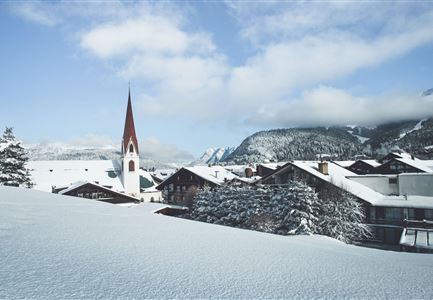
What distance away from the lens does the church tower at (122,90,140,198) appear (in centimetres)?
5544

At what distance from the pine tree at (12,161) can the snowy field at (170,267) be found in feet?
80.4

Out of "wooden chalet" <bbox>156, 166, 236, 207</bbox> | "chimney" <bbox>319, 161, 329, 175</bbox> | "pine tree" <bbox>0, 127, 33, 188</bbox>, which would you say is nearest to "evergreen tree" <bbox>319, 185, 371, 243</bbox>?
"chimney" <bbox>319, 161, 329, 175</bbox>

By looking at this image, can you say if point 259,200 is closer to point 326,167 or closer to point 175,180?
point 326,167

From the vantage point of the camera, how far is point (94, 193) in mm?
38562

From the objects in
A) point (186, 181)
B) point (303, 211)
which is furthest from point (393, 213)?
point (186, 181)

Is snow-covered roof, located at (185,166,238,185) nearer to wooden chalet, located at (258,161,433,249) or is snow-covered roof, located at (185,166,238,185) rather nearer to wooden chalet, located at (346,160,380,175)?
wooden chalet, located at (258,161,433,249)

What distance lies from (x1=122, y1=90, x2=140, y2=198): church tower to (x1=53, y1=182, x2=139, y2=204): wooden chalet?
51.4 ft

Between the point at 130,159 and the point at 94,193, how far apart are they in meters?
17.8

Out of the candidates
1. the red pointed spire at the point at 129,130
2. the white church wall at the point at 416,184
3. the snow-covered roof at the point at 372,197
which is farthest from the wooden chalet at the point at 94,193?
the white church wall at the point at 416,184

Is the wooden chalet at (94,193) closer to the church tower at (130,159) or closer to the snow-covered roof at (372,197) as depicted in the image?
the church tower at (130,159)

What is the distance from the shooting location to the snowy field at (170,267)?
405 cm

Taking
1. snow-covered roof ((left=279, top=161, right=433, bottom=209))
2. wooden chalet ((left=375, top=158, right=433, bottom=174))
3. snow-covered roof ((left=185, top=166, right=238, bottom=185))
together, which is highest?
wooden chalet ((left=375, top=158, right=433, bottom=174))

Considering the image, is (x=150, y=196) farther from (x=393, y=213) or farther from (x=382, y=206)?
(x=393, y=213)

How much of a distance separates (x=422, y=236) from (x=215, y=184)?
27004 mm
